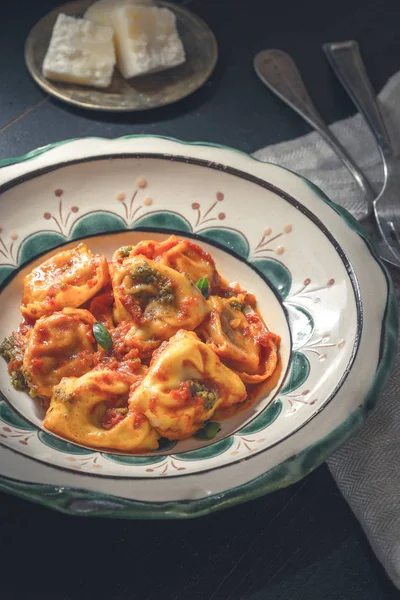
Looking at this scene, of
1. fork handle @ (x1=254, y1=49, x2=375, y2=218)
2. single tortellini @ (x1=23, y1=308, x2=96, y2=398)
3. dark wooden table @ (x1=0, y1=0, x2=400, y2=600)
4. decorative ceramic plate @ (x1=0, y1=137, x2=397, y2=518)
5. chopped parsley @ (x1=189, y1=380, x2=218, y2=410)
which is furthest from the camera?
fork handle @ (x1=254, y1=49, x2=375, y2=218)

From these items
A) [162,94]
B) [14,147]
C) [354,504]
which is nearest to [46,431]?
[354,504]

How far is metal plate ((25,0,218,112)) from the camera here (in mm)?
3840

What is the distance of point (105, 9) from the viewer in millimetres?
3979

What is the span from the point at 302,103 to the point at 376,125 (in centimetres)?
42

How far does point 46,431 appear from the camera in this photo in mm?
2277

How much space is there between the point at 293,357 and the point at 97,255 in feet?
2.76

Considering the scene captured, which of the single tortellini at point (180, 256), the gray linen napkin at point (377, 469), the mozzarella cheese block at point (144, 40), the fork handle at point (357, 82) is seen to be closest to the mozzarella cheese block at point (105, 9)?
the mozzarella cheese block at point (144, 40)

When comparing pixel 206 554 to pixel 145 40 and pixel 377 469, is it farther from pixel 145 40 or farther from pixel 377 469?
pixel 145 40

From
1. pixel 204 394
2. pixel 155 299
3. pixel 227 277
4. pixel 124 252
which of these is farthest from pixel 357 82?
pixel 204 394

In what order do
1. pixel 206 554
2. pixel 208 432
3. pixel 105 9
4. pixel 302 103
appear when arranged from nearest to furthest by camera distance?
pixel 206 554, pixel 208 432, pixel 302 103, pixel 105 9

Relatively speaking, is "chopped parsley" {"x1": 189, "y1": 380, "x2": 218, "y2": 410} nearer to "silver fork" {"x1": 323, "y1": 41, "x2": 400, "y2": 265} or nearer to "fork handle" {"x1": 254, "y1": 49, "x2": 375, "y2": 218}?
"silver fork" {"x1": 323, "y1": 41, "x2": 400, "y2": 265}

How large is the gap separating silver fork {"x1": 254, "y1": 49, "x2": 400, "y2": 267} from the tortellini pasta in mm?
870

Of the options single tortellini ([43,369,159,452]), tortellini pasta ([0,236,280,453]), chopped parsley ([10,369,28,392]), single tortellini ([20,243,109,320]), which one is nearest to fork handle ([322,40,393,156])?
tortellini pasta ([0,236,280,453])

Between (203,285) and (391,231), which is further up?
(203,285)
